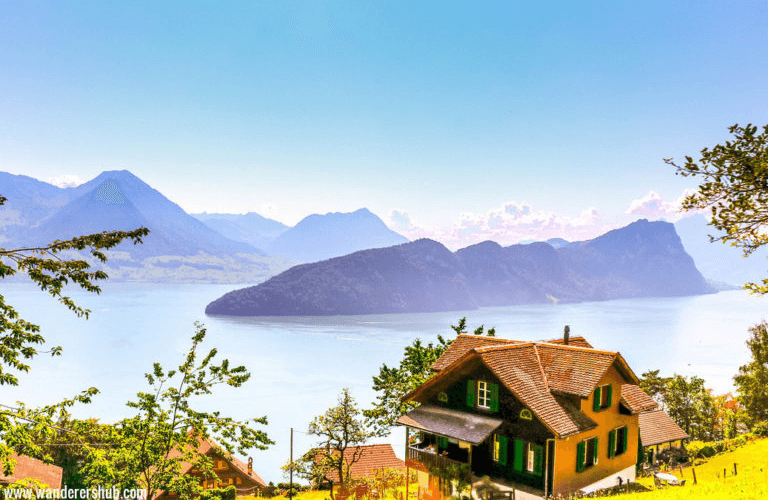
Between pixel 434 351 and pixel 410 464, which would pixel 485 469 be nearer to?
pixel 410 464

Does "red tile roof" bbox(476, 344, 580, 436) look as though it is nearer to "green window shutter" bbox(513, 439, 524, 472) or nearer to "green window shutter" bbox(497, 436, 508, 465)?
"green window shutter" bbox(513, 439, 524, 472)

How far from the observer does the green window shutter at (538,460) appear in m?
25.7

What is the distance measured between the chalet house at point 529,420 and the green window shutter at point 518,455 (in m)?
0.05

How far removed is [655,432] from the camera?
42062 millimetres

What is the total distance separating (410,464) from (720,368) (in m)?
151

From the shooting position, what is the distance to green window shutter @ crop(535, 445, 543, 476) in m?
25.7

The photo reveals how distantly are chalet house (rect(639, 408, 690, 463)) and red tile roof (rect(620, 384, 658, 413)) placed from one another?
9.82 metres

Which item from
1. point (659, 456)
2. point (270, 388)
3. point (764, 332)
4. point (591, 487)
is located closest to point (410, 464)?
point (591, 487)

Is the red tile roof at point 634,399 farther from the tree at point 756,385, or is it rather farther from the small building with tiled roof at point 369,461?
the tree at point 756,385

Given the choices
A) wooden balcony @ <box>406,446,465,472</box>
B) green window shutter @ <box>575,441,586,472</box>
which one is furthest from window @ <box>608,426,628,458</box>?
wooden balcony @ <box>406,446,465,472</box>

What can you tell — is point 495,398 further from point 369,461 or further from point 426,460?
point 369,461

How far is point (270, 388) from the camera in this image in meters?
133

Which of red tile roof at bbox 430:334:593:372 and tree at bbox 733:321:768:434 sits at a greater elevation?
red tile roof at bbox 430:334:593:372

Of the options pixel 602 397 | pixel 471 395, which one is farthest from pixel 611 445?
pixel 471 395
